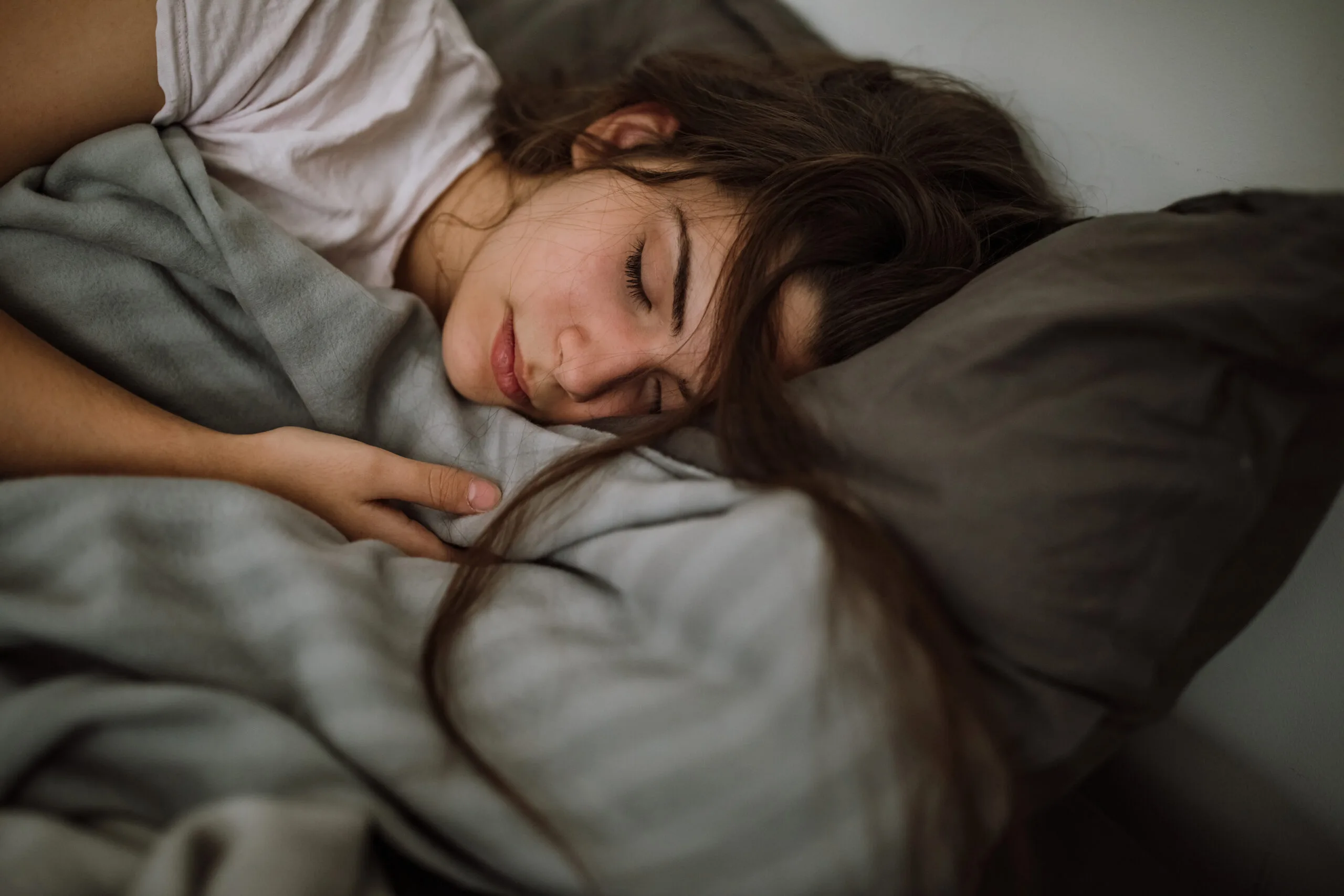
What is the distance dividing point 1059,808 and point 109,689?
28.1 inches

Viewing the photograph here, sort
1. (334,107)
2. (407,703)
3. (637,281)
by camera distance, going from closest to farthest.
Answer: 1. (407,703)
2. (637,281)
3. (334,107)

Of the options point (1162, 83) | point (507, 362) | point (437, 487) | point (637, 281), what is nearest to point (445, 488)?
point (437, 487)

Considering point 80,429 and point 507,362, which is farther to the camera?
point 507,362

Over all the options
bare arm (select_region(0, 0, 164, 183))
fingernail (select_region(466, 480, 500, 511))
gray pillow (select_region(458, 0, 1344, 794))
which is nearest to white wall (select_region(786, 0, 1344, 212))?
gray pillow (select_region(458, 0, 1344, 794))

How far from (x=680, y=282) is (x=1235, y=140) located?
532mm

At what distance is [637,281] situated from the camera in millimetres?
745

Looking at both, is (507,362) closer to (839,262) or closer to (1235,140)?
(839,262)

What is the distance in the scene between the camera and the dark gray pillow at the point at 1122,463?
488 mm

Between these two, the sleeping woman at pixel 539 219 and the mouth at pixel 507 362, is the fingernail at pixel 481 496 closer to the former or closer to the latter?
Result: the sleeping woman at pixel 539 219

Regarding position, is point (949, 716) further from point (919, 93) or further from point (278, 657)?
→ point (919, 93)

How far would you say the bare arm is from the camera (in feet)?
2.29

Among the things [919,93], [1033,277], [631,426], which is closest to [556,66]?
[919,93]

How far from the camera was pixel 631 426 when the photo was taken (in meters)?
0.74

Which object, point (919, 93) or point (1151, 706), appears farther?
point (919, 93)
